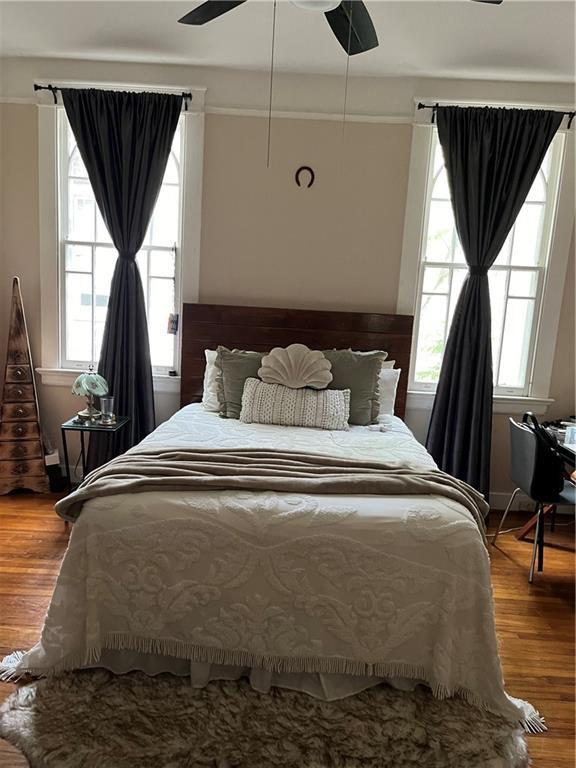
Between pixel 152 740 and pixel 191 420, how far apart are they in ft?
5.31

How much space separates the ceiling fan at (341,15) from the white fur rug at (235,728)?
2524 mm

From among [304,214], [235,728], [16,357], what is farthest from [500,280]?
[16,357]

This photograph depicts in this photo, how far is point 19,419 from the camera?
11.9 ft

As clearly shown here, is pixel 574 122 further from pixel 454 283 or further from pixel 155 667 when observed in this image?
pixel 155 667

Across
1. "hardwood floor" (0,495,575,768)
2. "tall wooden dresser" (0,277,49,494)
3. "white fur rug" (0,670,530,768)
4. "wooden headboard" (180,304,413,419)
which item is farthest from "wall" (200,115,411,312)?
"white fur rug" (0,670,530,768)

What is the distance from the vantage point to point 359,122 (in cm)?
355

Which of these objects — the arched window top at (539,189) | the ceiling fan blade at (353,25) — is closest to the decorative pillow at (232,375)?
the ceiling fan blade at (353,25)

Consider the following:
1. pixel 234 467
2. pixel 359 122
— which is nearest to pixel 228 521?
pixel 234 467

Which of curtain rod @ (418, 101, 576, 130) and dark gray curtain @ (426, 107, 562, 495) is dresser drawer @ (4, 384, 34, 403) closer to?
dark gray curtain @ (426, 107, 562, 495)

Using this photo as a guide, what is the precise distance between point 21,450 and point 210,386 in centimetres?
141

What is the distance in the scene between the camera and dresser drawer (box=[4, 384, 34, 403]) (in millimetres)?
3627

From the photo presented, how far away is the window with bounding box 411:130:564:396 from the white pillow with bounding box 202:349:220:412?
4.68 ft

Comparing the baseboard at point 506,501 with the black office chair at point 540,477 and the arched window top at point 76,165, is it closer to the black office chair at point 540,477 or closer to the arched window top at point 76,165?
the black office chair at point 540,477

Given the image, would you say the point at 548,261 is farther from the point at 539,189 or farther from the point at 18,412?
the point at 18,412
